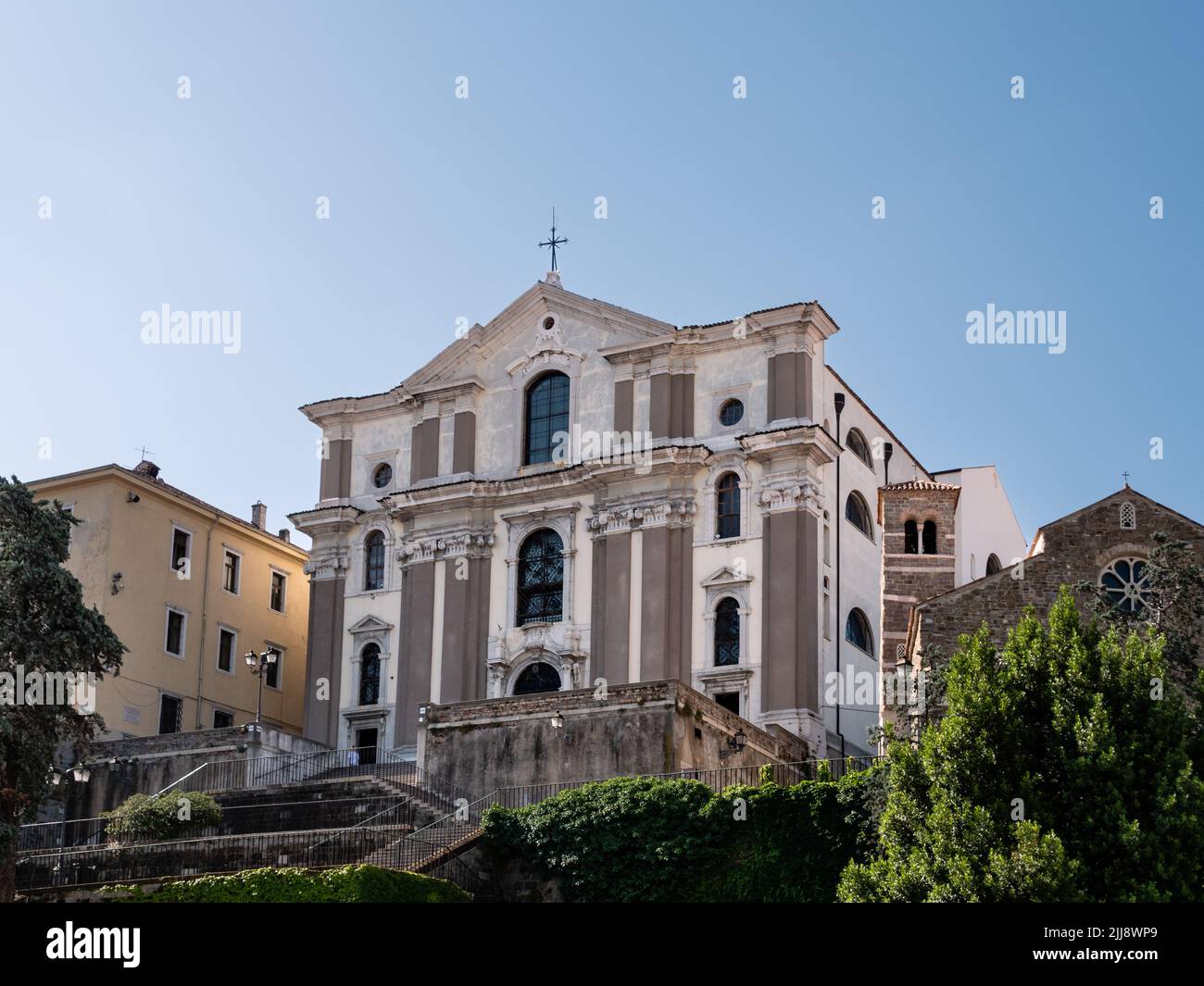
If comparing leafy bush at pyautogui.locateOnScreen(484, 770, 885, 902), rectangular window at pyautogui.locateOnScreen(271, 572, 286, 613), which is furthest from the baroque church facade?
leafy bush at pyautogui.locateOnScreen(484, 770, 885, 902)

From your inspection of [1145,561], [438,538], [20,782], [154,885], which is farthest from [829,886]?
[438,538]

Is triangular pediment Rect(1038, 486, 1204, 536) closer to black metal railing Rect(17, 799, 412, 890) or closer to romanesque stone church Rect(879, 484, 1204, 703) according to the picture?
romanesque stone church Rect(879, 484, 1204, 703)

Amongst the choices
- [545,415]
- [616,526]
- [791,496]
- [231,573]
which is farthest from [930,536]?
[231,573]

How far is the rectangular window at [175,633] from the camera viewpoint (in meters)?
53.1

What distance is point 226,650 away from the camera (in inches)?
2189

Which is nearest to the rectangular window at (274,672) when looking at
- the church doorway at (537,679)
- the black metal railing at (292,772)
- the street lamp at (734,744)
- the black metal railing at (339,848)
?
the church doorway at (537,679)

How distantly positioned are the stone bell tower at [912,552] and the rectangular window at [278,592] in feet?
71.7

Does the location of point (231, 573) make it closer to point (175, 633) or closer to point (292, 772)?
point (175, 633)

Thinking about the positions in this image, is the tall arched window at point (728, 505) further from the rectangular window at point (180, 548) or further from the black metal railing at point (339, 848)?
the rectangular window at point (180, 548)

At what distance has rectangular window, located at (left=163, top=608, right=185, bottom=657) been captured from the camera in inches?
2089

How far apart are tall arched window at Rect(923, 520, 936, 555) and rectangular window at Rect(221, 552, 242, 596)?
73.8 feet

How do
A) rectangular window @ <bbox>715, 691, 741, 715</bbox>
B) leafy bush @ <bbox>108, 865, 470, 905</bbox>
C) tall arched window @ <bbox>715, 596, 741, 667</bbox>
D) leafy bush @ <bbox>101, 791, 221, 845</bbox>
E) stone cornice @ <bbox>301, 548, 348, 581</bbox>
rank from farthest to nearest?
stone cornice @ <bbox>301, 548, 348, 581</bbox> → tall arched window @ <bbox>715, 596, 741, 667</bbox> → rectangular window @ <bbox>715, 691, 741, 715</bbox> → leafy bush @ <bbox>101, 791, 221, 845</bbox> → leafy bush @ <bbox>108, 865, 470, 905</bbox>
